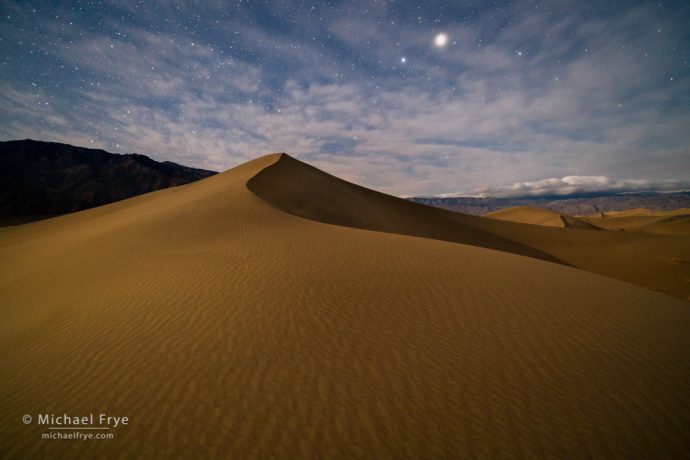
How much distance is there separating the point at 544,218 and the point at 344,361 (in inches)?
2346

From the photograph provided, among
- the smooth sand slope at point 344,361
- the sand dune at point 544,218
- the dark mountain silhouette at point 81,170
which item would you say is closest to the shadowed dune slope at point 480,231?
the smooth sand slope at point 344,361

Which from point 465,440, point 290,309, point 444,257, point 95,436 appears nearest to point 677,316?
point 444,257

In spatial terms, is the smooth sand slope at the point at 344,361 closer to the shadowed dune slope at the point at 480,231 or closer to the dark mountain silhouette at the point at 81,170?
the shadowed dune slope at the point at 480,231

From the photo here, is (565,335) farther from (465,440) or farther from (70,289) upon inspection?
(70,289)

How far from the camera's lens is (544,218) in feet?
166

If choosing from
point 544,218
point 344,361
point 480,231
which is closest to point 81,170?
point 480,231

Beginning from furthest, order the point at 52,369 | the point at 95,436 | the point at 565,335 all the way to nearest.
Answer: the point at 565,335 < the point at 52,369 < the point at 95,436

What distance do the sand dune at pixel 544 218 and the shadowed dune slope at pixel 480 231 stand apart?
16.3 m

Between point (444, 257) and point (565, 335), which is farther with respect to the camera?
point (444, 257)

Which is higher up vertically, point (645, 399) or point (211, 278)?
point (211, 278)

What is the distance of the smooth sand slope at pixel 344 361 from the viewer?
2.57 metres

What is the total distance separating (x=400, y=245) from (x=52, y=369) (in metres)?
7.85

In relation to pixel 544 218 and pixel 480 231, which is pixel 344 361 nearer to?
pixel 480 231

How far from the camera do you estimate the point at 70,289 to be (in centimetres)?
618
